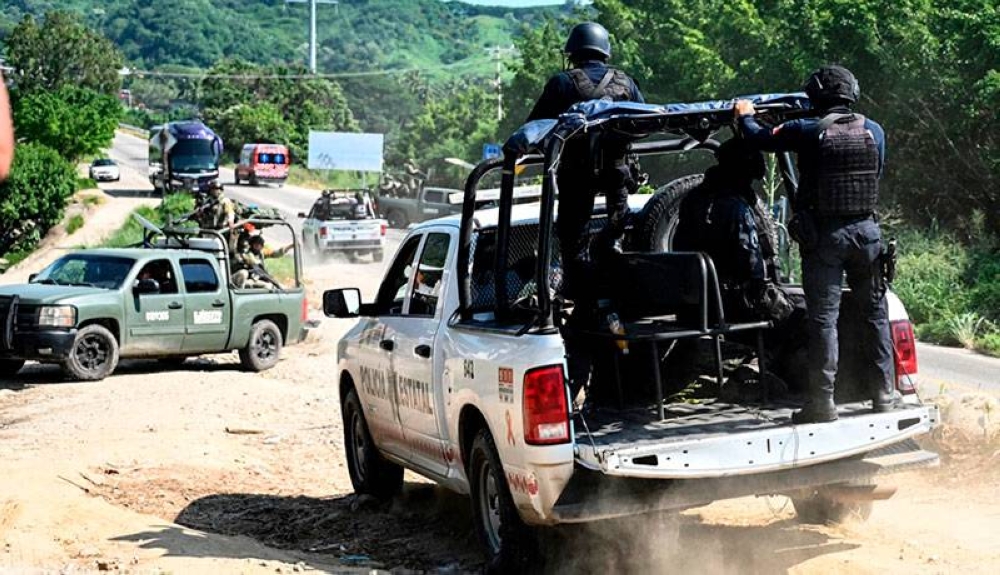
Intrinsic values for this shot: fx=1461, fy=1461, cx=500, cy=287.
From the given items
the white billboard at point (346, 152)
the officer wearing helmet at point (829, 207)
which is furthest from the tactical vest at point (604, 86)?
the white billboard at point (346, 152)

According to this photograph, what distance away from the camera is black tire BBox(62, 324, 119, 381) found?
17.6m

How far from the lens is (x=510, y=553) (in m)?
7.35

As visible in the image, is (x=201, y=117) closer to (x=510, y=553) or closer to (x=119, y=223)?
(x=119, y=223)

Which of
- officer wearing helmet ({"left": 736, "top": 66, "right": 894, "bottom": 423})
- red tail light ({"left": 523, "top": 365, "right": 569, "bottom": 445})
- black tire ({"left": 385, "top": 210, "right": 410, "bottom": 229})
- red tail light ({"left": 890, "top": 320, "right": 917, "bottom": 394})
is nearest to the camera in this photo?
red tail light ({"left": 523, "top": 365, "right": 569, "bottom": 445})

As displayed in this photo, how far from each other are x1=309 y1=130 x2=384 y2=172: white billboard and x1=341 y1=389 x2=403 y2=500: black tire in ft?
223

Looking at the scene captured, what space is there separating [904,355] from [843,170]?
48.4 inches

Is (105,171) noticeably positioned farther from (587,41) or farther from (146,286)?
(587,41)

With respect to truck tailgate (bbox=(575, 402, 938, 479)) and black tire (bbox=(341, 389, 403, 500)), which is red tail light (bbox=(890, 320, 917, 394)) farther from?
black tire (bbox=(341, 389, 403, 500))

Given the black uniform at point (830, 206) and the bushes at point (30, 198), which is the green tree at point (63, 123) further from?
the black uniform at point (830, 206)

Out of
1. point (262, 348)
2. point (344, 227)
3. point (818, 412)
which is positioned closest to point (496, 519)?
point (818, 412)

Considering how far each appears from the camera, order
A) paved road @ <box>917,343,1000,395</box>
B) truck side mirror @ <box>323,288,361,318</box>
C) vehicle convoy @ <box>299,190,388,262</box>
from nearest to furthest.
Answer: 1. truck side mirror @ <box>323,288,361,318</box>
2. paved road @ <box>917,343,1000,395</box>
3. vehicle convoy @ <box>299,190,388,262</box>

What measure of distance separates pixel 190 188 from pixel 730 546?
57.0 meters

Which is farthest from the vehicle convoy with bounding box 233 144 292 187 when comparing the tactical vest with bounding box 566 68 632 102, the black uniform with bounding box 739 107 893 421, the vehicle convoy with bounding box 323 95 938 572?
the black uniform with bounding box 739 107 893 421

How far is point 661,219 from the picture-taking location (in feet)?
27.2
